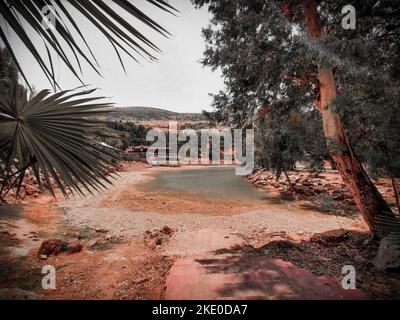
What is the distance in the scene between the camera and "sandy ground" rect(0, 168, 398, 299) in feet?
13.1

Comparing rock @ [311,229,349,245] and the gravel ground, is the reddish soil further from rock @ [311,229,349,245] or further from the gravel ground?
rock @ [311,229,349,245]

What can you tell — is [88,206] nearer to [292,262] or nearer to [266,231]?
[266,231]

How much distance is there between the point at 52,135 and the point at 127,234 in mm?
5606

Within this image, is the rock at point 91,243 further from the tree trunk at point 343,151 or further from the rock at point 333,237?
the tree trunk at point 343,151

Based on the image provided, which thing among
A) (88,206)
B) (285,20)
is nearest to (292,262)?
(285,20)

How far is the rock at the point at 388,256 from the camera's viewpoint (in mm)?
4055

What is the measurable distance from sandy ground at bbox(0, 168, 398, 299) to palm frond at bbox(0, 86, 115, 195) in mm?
1760

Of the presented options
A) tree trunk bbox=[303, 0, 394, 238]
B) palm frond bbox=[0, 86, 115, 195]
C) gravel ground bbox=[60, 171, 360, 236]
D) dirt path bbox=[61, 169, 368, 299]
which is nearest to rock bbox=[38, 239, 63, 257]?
dirt path bbox=[61, 169, 368, 299]

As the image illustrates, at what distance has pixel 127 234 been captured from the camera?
729 cm

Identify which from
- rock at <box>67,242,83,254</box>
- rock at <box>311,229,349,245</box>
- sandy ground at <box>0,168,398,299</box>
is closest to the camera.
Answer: sandy ground at <box>0,168,398,299</box>

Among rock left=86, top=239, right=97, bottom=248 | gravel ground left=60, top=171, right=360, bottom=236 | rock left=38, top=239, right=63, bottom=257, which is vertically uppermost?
rock left=38, top=239, right=63, bottom=257

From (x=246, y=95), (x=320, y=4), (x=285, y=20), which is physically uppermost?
(x=320, y=4)
